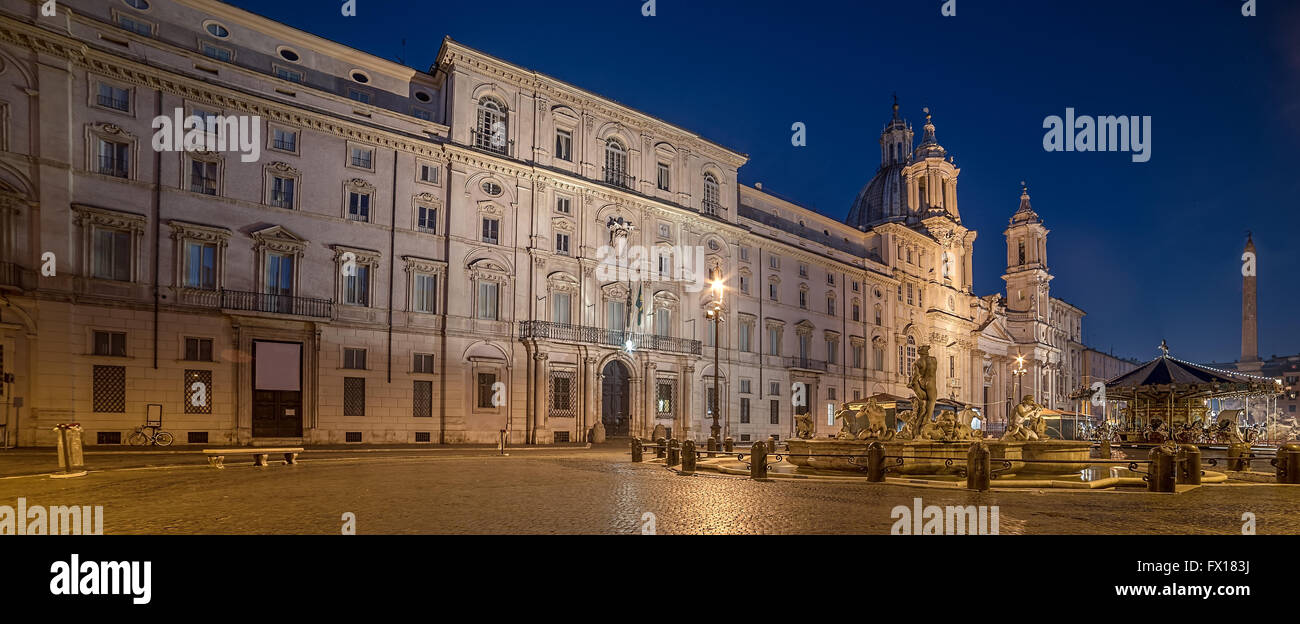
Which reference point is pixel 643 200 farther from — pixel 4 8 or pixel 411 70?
pixel 4 8

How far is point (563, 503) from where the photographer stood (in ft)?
38.7

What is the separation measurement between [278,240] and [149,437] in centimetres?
869

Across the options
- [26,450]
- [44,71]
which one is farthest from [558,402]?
[44,71]

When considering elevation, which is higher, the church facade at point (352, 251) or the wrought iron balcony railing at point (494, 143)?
the wrought iron balcony railing at point (494, 143)

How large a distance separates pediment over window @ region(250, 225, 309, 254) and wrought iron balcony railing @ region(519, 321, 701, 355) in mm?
10458

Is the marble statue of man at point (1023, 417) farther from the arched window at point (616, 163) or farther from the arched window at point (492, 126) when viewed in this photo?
the arched window at point (492, 126)

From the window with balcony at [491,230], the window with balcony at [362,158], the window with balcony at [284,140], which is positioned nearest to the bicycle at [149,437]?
the window with balcony at [284,140]

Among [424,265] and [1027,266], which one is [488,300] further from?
[1027,266]

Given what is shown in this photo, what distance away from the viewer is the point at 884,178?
270ft

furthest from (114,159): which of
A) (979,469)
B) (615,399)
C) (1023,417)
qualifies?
(1023,417)

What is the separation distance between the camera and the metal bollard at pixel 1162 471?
1426cm

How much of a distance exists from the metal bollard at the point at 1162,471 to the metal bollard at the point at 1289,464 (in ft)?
17.8

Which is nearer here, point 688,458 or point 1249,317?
point 688,458

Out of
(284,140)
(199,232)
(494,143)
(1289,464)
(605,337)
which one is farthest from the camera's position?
(605,337)
